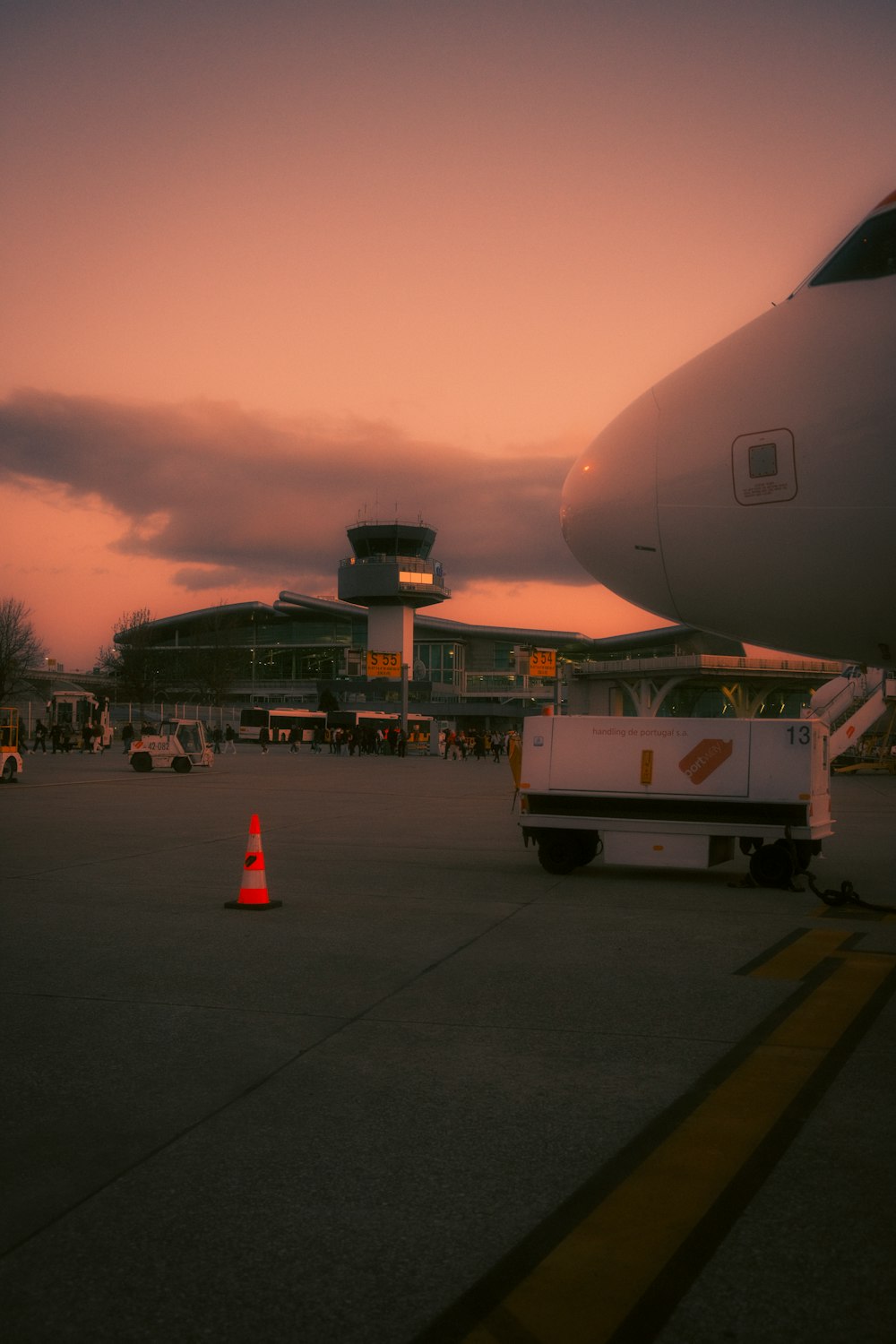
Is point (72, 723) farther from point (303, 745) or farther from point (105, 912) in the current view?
point (105, 912)

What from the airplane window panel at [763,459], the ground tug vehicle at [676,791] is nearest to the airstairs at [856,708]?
the ground tug vehicle at [676,791]

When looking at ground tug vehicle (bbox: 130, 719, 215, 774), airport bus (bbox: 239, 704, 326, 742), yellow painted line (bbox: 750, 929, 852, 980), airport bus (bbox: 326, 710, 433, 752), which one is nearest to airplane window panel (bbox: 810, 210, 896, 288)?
yellow painted line (bbox: 750, 929, 852, 980)

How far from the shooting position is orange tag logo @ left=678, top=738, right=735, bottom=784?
13211 millimetres

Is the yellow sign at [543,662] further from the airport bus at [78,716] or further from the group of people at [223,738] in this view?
the airport bus at [78,716]

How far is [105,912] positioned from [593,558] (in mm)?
5959

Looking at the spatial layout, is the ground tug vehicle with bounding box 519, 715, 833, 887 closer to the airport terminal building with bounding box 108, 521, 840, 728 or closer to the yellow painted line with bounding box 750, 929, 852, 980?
the yellow painted line with bounding box 750, 929, 852, 980

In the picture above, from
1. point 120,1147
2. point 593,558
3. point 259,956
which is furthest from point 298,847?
point 120,1147

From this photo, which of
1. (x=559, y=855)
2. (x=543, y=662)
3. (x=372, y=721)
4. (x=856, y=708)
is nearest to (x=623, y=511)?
(x=559, y=855)

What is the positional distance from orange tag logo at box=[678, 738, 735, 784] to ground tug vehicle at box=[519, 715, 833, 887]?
0.4 inches

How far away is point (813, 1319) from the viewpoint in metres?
3.33

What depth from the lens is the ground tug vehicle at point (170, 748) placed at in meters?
39.1

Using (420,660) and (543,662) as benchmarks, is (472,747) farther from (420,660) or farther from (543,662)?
(420,660)

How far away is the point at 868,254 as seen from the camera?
6254 millimetres

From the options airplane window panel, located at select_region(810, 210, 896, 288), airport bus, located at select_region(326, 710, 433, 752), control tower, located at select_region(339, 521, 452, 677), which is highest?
control tower, located at select_region(339, 521, 452, 677)
